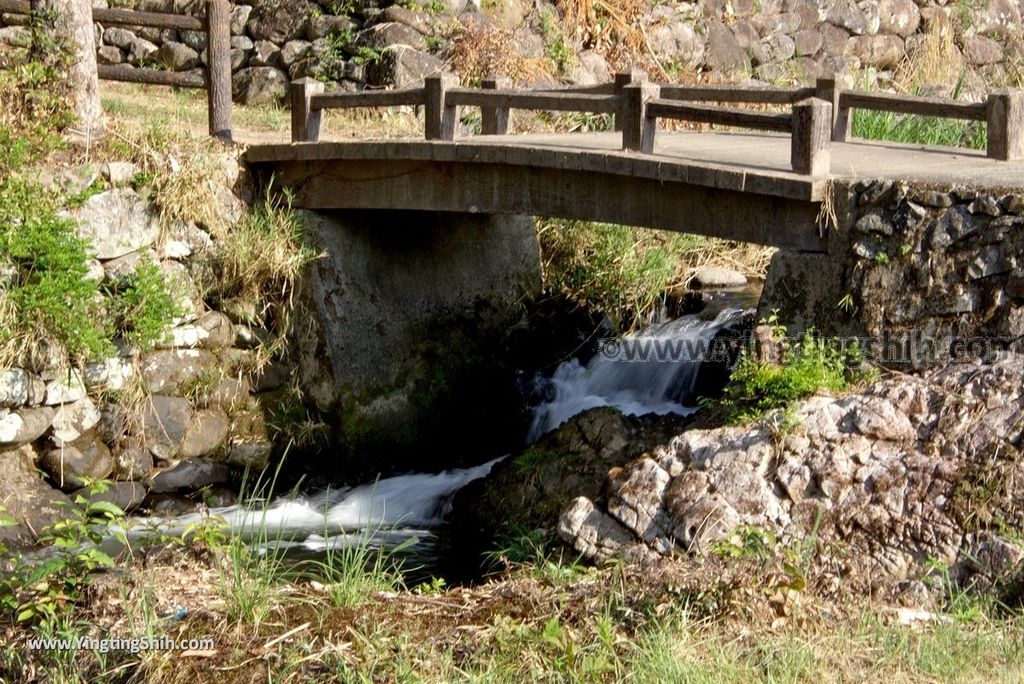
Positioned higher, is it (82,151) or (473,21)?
(473,21)

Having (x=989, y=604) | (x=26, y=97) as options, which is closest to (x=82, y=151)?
(x=26, y=97)

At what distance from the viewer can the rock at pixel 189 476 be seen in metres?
9.50

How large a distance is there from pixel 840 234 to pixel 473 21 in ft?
22.6

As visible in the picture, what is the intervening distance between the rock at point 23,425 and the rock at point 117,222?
118 centimetres

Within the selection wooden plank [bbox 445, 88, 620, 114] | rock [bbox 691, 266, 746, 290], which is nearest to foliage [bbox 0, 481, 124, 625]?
wooden plank [bbox 445, 88, 620, 114]

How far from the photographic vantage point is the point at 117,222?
31.3ft

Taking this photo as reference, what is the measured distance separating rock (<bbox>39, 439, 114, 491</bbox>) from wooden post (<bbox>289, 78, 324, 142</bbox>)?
9.24 feet

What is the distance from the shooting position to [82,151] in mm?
9781

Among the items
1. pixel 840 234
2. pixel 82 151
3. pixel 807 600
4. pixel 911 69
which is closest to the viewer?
pixel 807 600

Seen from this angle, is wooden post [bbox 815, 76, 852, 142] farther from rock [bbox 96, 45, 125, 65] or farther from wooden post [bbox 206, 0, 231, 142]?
rock [bbox 96, 45, 125, 65]

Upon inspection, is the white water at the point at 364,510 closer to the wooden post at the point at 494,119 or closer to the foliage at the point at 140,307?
the foliage at the point at 140,307

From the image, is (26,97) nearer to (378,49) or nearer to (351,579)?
(378,49)

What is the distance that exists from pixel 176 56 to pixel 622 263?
5307 millimetres

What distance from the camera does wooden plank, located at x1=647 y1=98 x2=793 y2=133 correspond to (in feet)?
24.4
